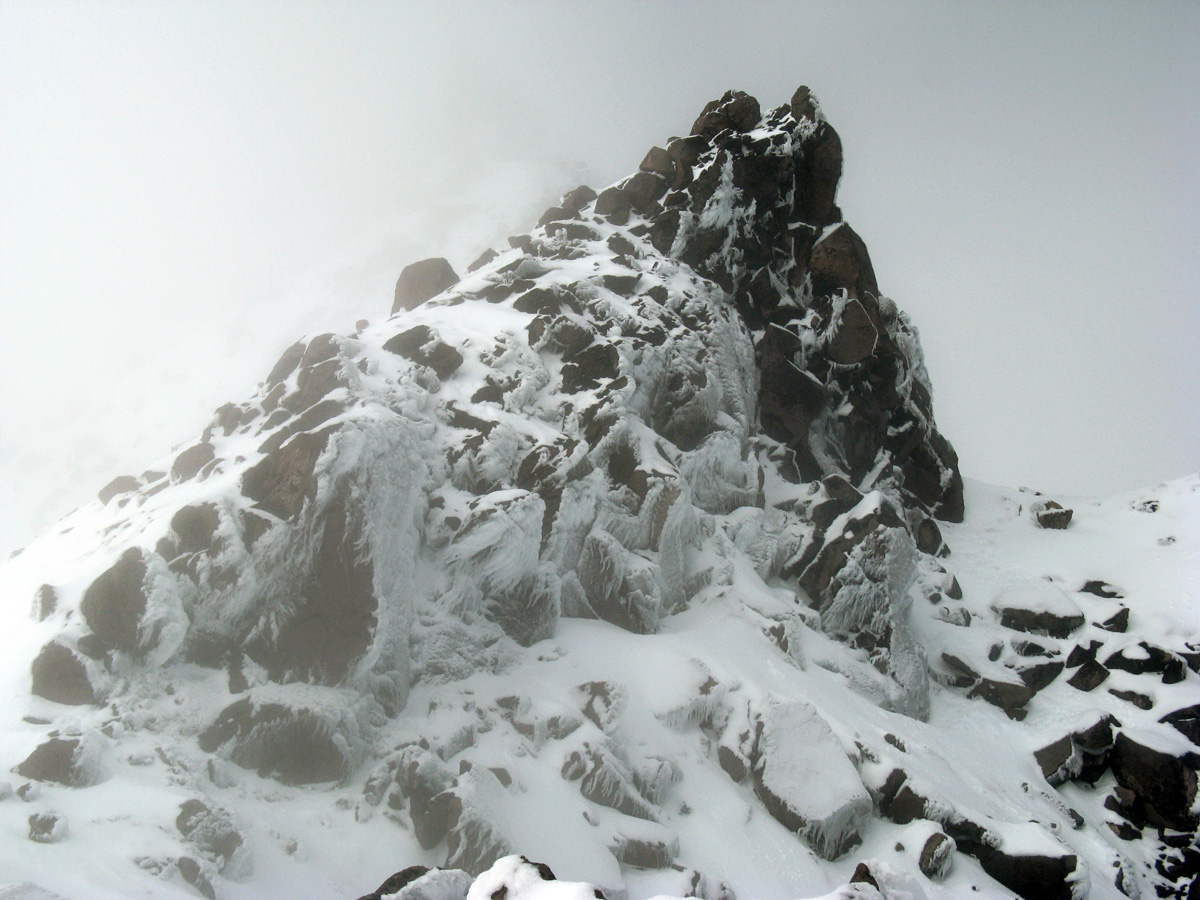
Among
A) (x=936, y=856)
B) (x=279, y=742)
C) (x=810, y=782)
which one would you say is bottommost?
(x=936, y=856)

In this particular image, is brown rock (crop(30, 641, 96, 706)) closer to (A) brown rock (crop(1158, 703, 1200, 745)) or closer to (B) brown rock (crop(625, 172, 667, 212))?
(A) brown rock (crop(1158, 703, 1200, 745))

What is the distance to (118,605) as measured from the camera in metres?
15.0

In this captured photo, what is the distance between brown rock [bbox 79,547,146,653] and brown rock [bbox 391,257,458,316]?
21980 millimetres

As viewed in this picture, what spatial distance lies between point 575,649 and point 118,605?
10837 mm

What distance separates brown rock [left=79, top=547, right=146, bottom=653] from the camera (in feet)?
48.5

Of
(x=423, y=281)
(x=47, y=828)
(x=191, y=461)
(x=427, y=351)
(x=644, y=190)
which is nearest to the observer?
(x=47, y=828)

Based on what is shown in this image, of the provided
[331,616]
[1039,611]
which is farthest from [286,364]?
[1039,611]

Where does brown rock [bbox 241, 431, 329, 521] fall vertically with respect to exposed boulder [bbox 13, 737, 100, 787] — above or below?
above

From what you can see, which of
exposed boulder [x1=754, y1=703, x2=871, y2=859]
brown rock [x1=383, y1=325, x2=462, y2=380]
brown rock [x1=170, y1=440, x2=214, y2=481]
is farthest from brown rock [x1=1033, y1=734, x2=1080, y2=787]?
brown rock [x1=170, y1=440, x2=214, y2=481]

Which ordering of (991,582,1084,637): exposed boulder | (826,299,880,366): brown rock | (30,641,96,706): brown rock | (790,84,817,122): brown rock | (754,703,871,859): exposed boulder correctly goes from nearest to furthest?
1. (30,641,96,706): brown rock
2. (754,703,871,859): exposed boulder
3. (991,582,1084,637): exposed boulder
4. (826,299,880,366): brown rock
5. (790,84,817,122): brown rock

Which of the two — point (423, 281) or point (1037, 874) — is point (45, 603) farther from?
point (1037, 874)

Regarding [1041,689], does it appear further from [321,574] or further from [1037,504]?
[321,574]

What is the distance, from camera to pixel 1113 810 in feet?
67.7

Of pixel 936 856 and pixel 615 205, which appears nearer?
pixel 936 856
